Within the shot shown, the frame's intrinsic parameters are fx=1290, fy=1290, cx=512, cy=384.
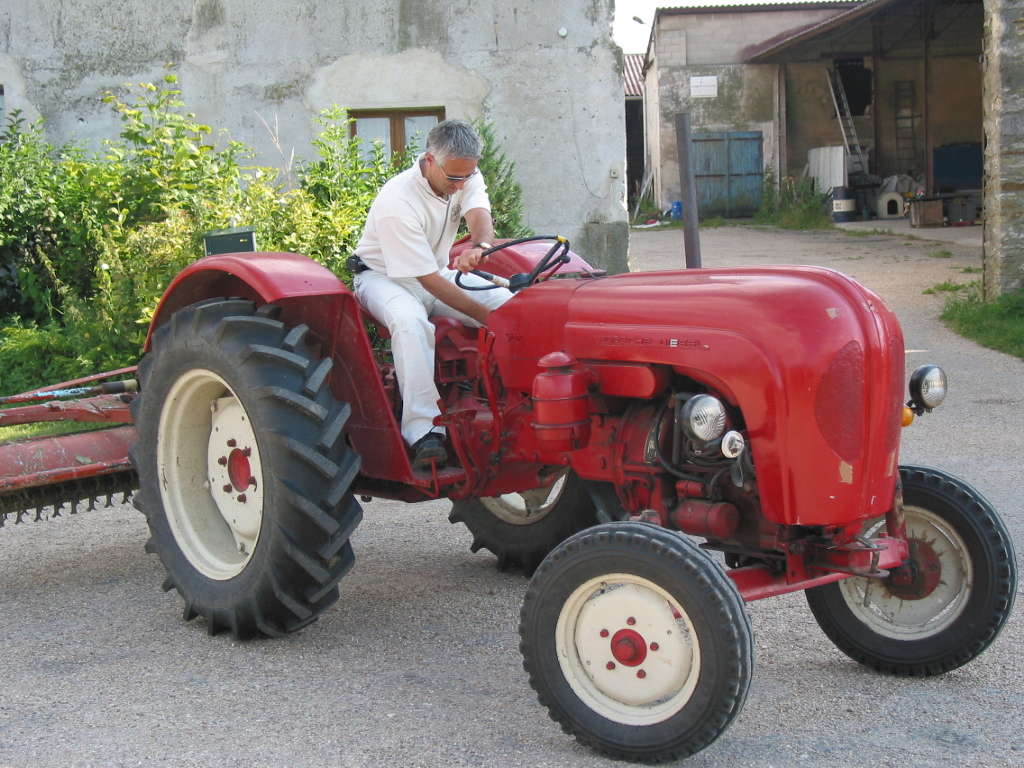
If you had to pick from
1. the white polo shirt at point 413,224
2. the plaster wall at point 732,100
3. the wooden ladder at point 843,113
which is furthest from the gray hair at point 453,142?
the plaster wall at point 732,100

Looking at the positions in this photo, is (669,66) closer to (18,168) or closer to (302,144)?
(302,144)

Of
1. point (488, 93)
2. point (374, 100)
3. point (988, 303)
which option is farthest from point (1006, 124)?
point (374, 100)

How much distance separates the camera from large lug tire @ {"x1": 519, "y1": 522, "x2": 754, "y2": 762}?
314cm

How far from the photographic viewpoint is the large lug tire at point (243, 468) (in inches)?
161

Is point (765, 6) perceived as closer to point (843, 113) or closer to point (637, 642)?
point (843, 113)

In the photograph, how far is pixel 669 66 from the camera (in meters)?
27.6

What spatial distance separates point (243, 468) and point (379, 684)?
3.25 feet

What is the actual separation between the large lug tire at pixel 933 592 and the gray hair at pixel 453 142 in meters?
1.79

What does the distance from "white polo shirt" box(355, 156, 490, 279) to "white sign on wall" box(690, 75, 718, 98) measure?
2386 cm

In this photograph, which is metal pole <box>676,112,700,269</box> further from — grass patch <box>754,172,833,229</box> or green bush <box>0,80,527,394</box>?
grass patch <box>754,172,833,229</box>

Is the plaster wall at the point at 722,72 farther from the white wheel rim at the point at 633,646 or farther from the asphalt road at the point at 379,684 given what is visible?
the white wheel rim at the point at 633,646

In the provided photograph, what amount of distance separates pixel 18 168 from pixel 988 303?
8221 mm

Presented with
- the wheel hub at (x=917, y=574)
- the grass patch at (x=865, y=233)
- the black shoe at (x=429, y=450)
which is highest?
the black shoe at (x=429, y=450)

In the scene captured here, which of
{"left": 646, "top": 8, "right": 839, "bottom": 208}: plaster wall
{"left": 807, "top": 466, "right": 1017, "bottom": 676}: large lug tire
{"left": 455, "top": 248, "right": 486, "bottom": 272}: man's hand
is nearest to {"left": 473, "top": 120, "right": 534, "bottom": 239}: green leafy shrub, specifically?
{"left": 455, "top": 248, "right": 486, "bottom": 272}: man's hand
